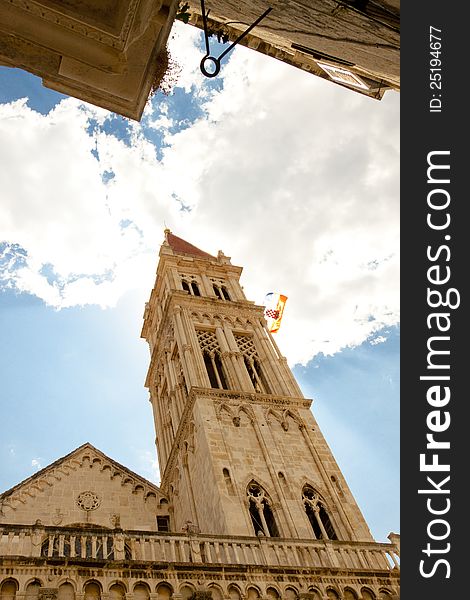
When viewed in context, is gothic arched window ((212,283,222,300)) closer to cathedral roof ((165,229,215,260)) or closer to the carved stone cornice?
cathedral roof ((165,229,215,260))

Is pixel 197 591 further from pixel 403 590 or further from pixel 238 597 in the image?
pixel 403 590

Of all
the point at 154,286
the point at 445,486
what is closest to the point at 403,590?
the point at 445,486

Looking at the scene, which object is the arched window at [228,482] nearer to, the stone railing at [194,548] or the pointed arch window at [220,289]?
the stone railing at [194,548]

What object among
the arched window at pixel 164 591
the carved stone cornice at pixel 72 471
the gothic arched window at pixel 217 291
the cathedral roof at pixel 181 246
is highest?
the cathedral roof at pixel 181 246

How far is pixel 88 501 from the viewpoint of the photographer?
58.0 feet

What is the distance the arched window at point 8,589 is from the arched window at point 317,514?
919cm

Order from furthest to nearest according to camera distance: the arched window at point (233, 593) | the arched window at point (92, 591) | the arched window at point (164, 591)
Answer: the arched window at point (233, 593)
the arched window at point (164, 591)
the arched window at point (92, 591)

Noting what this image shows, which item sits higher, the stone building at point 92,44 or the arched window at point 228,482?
the stone building at point 92,44

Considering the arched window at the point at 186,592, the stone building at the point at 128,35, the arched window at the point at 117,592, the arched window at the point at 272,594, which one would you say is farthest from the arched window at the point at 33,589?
the stone building at the point at 128,35

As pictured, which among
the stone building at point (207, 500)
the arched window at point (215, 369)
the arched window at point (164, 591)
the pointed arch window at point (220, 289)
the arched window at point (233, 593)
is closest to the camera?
the arched window at point (164, 591)

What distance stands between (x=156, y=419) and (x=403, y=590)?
21723 mm

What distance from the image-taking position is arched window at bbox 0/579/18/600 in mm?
10398

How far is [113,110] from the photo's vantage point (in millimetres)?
5555

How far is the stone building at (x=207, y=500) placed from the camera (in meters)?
11.6
